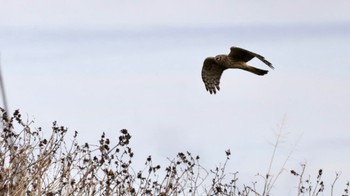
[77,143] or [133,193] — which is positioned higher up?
[77,143]

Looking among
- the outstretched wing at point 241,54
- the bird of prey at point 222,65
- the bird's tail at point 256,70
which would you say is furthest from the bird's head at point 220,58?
the bird's tail at point 256,70

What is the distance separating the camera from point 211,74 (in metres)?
8.25

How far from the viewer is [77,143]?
7.21m

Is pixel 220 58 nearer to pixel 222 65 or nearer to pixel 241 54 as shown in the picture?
pixel 222 65

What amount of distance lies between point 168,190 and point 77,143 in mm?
1003

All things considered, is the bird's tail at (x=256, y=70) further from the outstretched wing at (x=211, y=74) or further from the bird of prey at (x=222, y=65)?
the outstretched wing at (x=211, y=74)

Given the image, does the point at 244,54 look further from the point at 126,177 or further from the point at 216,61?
the point at 126,177

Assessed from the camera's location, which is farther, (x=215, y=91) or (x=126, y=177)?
(x=215, y=91)

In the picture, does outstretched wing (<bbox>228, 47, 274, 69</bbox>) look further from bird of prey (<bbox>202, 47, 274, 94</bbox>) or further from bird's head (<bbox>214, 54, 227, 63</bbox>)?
bird's head (<bbox>214, 54, 227, 63</bbox>)

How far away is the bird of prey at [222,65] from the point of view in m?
7.62

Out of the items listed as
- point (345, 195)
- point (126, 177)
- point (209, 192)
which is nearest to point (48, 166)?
point (126, 177)

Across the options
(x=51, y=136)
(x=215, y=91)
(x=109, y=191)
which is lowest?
(x=109, y=191)

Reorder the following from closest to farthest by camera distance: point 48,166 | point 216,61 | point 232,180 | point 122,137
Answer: point 122,137 → point 48,166 → point 232,180 → point 216,61

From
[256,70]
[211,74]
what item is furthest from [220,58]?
[256,70]
